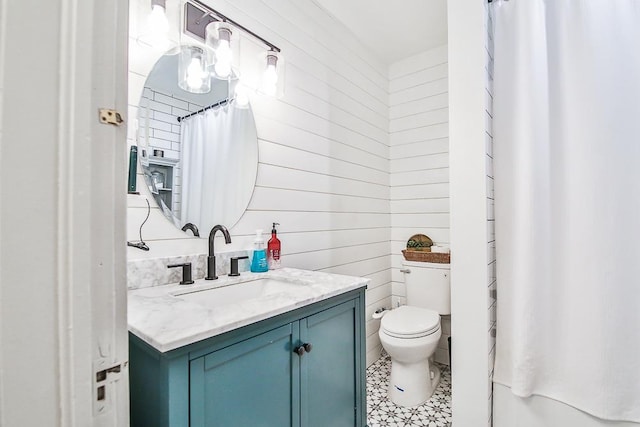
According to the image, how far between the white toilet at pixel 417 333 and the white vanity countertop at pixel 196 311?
2.61 feet

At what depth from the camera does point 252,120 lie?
1.57 meters

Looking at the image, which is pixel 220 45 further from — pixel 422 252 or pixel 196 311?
pixel 422 252

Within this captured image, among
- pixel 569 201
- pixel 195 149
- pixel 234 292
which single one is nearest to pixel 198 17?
pixel 195 149

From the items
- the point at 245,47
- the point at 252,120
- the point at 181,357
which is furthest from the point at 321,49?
the point at 181,357

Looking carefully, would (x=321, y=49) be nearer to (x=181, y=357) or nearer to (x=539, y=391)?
(x=181, y=357)

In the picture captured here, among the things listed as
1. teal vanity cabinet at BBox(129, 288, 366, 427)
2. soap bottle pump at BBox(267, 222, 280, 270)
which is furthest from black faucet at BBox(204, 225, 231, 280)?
teal vanity cabinet at BBox(129, 288, 366, 427)

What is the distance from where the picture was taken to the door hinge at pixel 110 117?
1.43 ft

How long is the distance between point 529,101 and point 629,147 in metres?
0.46

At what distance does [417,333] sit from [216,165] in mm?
1510

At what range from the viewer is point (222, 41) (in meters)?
1.37

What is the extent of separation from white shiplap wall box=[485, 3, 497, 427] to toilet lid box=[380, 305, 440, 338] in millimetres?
362

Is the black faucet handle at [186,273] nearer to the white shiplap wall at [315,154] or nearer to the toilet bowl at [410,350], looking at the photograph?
the white shiplap wall at [315,154]

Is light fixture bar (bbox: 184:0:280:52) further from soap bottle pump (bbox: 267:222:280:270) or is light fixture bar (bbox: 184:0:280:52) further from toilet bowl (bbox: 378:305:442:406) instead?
toilet bowl (bbox: 378:305:442:406)

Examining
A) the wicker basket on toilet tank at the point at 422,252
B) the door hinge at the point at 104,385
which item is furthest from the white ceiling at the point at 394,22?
the door hinge at the point at 104,385
